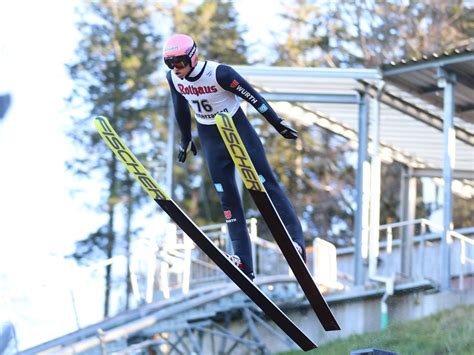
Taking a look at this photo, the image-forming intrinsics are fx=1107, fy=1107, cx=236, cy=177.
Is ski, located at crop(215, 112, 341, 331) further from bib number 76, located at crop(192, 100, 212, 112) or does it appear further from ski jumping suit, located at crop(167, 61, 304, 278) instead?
bib number 76, located at crop(192, 100, 212, 112)

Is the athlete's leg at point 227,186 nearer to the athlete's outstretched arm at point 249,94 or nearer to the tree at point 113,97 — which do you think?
the athlete's outstretched arm at point 249,94

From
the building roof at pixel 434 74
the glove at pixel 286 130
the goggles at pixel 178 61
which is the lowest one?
the glove at pixel 286 130

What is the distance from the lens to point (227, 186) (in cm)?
832

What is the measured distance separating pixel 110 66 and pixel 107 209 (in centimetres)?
386

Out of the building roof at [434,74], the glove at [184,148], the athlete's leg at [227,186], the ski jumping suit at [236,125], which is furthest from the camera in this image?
the building roof at [434,74]

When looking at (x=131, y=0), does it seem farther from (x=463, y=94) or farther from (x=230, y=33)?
(x=463, y=94)

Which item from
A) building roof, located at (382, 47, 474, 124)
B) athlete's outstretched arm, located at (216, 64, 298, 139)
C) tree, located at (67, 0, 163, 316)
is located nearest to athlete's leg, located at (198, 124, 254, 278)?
athlete's outstretched arm, located at (216, 64, 298, 139)

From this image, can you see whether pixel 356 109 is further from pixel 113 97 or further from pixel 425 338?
pixel 113 97

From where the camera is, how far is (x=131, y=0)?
1194 inches

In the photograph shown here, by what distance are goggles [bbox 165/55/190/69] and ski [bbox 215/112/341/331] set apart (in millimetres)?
672

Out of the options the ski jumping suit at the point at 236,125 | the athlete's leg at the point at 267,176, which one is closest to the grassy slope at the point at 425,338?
the athlete's leg at the point at 267,176

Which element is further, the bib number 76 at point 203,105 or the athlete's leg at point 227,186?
the athlete's leg at point 227,186

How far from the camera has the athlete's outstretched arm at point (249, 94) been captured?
7.90 m

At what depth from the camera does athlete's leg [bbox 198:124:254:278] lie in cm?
826
